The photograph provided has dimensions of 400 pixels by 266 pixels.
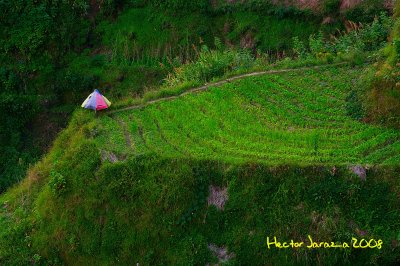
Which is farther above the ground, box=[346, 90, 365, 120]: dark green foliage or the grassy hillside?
box=[346, 90, 365, 120]: dark green foliage

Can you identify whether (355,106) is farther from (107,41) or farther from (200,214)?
(107,41)

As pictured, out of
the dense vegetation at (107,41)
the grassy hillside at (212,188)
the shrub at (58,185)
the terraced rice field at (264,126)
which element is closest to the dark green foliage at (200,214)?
the grassy hillside at (212,188)

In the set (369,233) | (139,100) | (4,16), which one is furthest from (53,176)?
(4,16)

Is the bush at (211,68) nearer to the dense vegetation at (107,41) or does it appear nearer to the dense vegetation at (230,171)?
the dense vegetation at (230,171)

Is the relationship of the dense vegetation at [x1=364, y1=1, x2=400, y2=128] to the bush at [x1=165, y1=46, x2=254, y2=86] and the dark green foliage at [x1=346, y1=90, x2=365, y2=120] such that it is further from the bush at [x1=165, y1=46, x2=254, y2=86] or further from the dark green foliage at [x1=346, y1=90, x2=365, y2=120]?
the bush at [x1=165, y1=46, x2=254, y2=86]

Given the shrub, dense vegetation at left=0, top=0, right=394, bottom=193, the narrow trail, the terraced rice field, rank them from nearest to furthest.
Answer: the terraced rice field, the shrub, the narrow trail, dense vegetation at left=0, top=0, right=394, bottom=193

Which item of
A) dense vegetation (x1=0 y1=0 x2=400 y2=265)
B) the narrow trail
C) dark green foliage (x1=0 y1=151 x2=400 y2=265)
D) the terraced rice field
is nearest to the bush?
dense vegetation (x1=0 y1=0 x2=400 y2=265)
